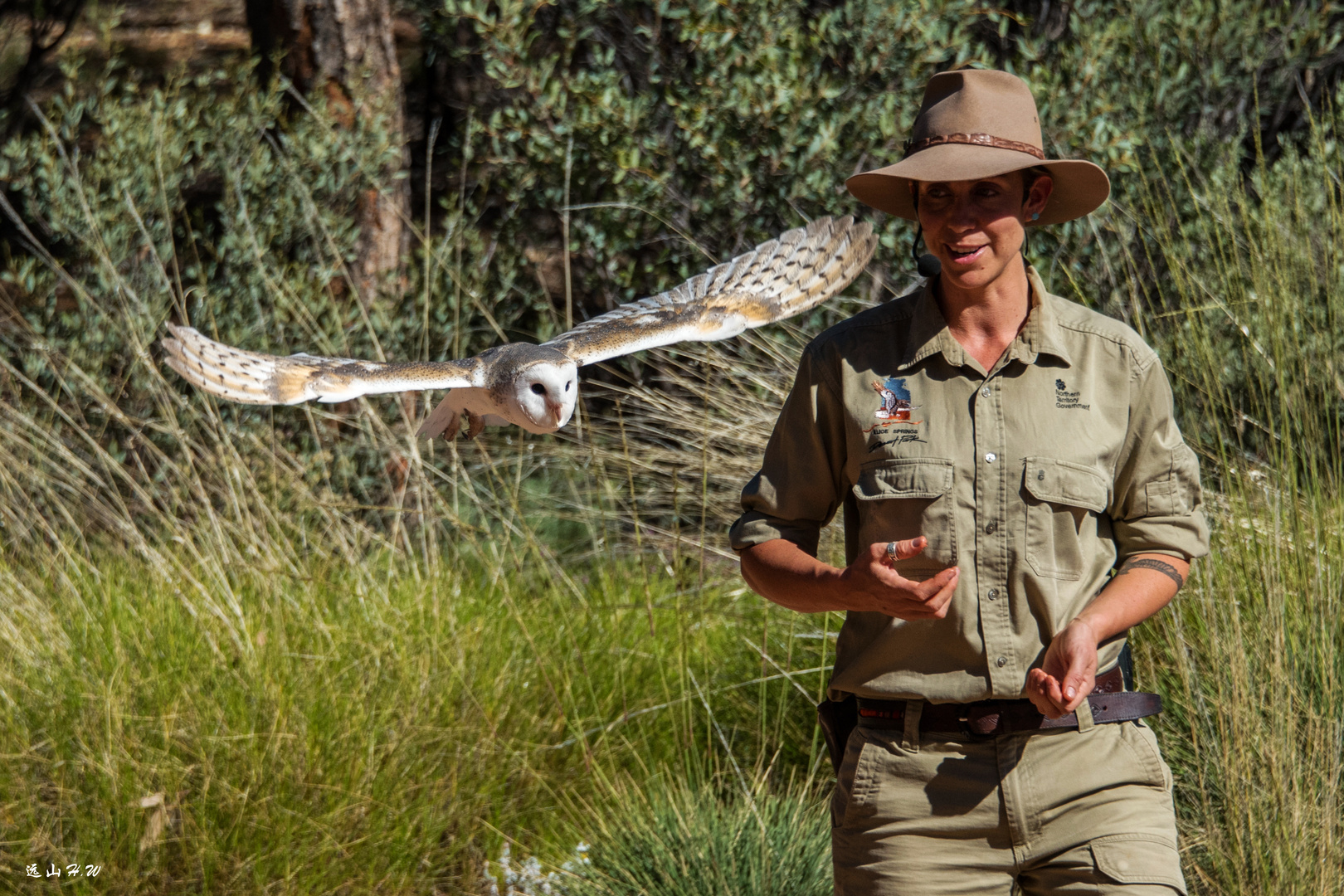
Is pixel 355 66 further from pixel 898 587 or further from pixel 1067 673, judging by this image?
pixel 1067 673

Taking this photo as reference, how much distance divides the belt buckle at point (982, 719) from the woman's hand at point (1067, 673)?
111 mm

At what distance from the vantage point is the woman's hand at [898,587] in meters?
1.70

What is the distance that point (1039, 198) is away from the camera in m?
2.14

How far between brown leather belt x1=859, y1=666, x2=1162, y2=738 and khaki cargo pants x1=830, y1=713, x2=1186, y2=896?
0.7 inches

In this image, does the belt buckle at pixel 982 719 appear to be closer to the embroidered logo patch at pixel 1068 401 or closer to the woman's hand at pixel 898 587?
the woman's hand at pixel 898 587

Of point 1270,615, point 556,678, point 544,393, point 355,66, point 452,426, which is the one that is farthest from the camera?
point 355,66

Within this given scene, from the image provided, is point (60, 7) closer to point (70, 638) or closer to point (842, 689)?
point (70, 638)

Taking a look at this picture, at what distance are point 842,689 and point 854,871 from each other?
0.30 metres

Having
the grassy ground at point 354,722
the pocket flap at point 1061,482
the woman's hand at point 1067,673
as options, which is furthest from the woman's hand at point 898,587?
the grassy ground at point 354,722

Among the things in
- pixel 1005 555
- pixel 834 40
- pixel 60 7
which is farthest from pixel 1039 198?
pixel 60 7

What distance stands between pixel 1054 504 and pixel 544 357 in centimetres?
95

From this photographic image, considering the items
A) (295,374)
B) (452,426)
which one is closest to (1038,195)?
(452,426)

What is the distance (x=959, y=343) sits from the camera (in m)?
2.05

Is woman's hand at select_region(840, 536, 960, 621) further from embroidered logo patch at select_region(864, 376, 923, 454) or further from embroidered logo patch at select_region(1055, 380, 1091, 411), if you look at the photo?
embroidered logo patch at select_region(1055, 380, 1091, 411)
